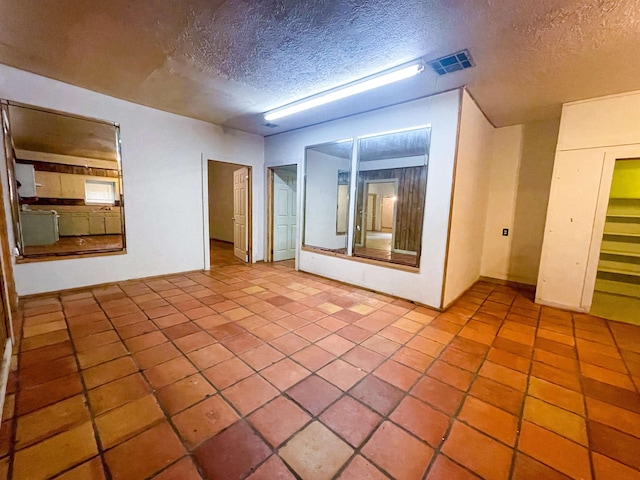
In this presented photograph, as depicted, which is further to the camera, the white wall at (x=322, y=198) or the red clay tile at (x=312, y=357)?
the white wall at (x=322, y=198)

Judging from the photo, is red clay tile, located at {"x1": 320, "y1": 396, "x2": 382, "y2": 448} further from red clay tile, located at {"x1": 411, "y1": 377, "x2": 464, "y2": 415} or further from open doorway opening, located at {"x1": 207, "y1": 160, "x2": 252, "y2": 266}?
open doorway opening, located at {"x1": 207, "y1": 160, "x2": 252, "y2": 266}

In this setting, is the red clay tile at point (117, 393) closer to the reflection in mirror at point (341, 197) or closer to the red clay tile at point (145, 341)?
the red clay tile at point (145, 341)

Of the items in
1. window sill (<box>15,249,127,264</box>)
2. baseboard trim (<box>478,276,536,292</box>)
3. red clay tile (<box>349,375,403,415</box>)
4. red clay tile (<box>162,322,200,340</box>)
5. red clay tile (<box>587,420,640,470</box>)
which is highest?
window sill (<box>15,249,127,264</box>)

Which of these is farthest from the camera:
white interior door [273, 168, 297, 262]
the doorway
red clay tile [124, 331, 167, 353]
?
white interior door [273, 168, 297, 262]

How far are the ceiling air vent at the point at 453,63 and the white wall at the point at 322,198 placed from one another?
263 centimetres

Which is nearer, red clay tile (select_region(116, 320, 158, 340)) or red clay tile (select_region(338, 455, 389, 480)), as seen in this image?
red clay tile (select_region(338, 455, 389, 480))

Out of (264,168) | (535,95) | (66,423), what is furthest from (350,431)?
(264,168)

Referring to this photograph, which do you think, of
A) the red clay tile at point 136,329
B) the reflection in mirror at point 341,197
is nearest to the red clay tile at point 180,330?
the red clay tile at point 136,329

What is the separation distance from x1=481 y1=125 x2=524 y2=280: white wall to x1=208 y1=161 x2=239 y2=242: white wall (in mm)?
6704

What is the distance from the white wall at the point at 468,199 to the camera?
10.0 feet

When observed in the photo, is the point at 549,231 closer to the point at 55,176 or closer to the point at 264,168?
the point at 264,168

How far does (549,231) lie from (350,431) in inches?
145

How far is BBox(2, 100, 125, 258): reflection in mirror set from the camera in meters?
3.24

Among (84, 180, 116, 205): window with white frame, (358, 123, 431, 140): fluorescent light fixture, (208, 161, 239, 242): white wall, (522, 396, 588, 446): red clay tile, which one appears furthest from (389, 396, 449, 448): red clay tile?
(84, 180, 116, 205): window with white frame
